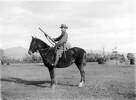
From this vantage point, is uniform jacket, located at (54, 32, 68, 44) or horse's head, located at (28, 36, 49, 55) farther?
horse's head, located at (28, 36, 49, 55)

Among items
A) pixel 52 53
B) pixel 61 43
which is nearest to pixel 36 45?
pixel 52 53

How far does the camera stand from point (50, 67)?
14500mm

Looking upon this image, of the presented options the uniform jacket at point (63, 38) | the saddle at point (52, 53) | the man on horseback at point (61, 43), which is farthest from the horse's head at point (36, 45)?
the uniform jacket at point (63, 38)

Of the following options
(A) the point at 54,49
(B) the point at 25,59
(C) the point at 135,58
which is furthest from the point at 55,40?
(B) the point at 25,59

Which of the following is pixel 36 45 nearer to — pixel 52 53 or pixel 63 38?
pixel 52 53

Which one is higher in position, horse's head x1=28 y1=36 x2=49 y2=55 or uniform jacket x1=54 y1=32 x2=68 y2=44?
uniform jacket x1=54 y1=32 x2=68 y2=44

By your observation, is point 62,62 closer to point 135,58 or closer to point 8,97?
point 8,97

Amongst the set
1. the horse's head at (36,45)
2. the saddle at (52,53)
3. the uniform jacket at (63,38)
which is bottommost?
the saddle at (52,53)

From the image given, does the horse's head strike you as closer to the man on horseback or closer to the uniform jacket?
the man on horseback

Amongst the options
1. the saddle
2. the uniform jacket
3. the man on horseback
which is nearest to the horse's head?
the saddle

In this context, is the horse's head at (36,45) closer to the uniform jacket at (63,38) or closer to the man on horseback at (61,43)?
the man on horseback at (61,43)

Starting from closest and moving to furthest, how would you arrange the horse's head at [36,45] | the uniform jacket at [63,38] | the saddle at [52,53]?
the uniform jacket at [63,38]
the saddle at [52,53]
the horse's head at [36,45]

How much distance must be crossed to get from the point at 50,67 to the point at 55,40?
157 centimetres

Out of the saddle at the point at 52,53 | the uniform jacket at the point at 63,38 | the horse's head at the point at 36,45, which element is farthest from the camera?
the horse's head at the point at 36,45
